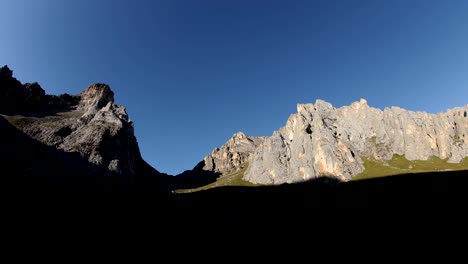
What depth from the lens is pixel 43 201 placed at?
169 ft

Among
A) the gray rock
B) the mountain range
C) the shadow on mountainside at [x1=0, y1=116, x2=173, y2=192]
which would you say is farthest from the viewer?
the gray rock

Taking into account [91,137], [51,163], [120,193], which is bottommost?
[120,193]

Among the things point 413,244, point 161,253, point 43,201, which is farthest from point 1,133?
point 413,244

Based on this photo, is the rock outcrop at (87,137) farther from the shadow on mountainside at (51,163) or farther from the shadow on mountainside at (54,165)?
the shadow on mountainside at (51,163)

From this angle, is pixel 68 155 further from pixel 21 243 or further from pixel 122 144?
pixel 21 243

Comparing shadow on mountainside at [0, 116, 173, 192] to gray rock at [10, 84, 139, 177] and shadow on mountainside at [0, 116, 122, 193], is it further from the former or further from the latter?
gray rock at [10, 84, 139, 177]

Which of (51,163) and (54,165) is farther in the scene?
(51,163)

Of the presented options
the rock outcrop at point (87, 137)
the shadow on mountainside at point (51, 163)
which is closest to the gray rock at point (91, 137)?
the rock outcrop at point (87, 137)

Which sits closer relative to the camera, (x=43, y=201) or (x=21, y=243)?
(x=21, y=243)

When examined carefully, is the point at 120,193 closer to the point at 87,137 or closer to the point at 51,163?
the point at 51,163

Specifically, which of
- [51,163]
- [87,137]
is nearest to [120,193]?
[51,163]

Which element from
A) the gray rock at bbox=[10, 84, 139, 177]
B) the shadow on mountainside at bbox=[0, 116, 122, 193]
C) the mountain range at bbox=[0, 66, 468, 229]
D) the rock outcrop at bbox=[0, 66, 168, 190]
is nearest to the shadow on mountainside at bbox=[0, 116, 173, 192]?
the shadow on mountainside at bbox=[0, 116, 122, 193]

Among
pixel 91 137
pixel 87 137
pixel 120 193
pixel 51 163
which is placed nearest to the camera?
pixel 120 193

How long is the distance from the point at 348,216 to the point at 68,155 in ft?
476
